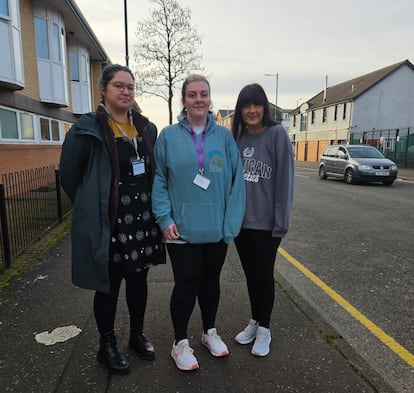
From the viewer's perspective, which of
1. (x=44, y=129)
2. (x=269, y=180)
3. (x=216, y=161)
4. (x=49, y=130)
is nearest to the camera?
(x=216, y=161)

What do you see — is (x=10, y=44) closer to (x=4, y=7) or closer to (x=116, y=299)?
(x=4, y=7)

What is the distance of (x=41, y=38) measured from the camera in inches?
499

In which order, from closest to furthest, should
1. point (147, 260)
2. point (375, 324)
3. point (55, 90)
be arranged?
point (147, 260) < point (375, 324) < point (55, 90)

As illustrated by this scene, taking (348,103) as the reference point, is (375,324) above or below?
below

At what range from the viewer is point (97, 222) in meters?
2.22

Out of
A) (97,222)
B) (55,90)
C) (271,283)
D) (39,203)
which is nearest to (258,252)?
(271,283)

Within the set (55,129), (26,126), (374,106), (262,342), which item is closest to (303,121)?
(374,106)

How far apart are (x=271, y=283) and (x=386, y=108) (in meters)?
37.0

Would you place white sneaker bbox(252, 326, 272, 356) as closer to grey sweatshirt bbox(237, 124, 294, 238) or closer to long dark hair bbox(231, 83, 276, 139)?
grey sweatshirt bbox(237, 124, 294, 238)

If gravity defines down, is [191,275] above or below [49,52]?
below

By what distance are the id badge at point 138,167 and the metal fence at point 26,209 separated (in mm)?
2668

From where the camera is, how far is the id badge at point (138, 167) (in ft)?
7.66

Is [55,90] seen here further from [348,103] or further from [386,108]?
[386,108]

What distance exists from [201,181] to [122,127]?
0.66 meters
